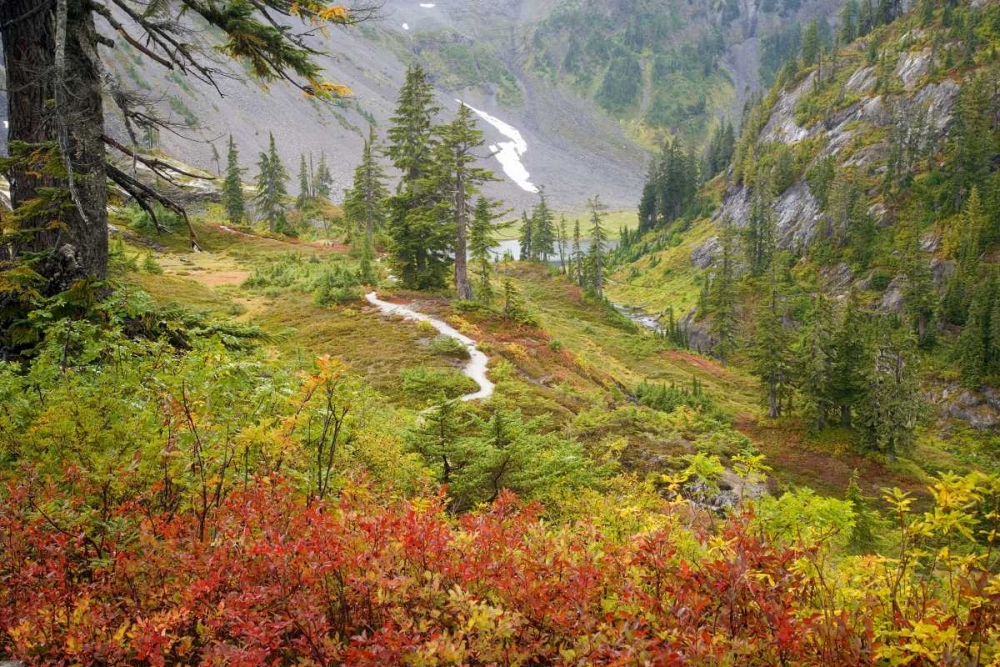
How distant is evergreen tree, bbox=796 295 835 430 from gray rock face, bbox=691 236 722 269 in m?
52.8

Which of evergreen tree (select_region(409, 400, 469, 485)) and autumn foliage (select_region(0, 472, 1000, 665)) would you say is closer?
autumn foliage (select_region(0, 472, 1000, 665))

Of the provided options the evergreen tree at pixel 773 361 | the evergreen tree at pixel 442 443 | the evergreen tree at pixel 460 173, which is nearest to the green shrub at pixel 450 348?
the evergreen tree at pixel 460 173

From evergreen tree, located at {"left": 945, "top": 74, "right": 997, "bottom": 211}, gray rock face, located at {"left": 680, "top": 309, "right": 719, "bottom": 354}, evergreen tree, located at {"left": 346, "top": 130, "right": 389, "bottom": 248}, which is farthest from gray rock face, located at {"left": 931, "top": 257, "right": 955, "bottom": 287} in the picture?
evergreen tree, located at {"left": 346, "top": 130, "right": 389, "bottom": 248}

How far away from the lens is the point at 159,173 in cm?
741

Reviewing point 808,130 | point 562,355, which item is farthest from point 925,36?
point 562,355

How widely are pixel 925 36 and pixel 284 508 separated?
115833 millimetres

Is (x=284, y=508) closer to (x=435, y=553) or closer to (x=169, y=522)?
(x=169, y=522)

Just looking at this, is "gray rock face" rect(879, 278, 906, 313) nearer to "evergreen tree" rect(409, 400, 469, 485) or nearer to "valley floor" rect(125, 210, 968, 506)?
"valley floor" rect(125, 210, 968, 506)

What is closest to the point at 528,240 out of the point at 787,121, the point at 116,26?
the point at 787,121

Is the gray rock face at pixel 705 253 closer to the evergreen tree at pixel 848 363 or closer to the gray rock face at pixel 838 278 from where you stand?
the gray rock face at pixel 838 278

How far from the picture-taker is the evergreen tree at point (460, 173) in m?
31.8

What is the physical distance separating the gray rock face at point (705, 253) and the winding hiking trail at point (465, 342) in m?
66.0

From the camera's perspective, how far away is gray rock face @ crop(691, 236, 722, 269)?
3342 inches

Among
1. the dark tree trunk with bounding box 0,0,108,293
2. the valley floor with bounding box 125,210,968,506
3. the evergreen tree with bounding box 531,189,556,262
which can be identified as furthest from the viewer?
the evergreen tree with bounding box 531,189,556,262
